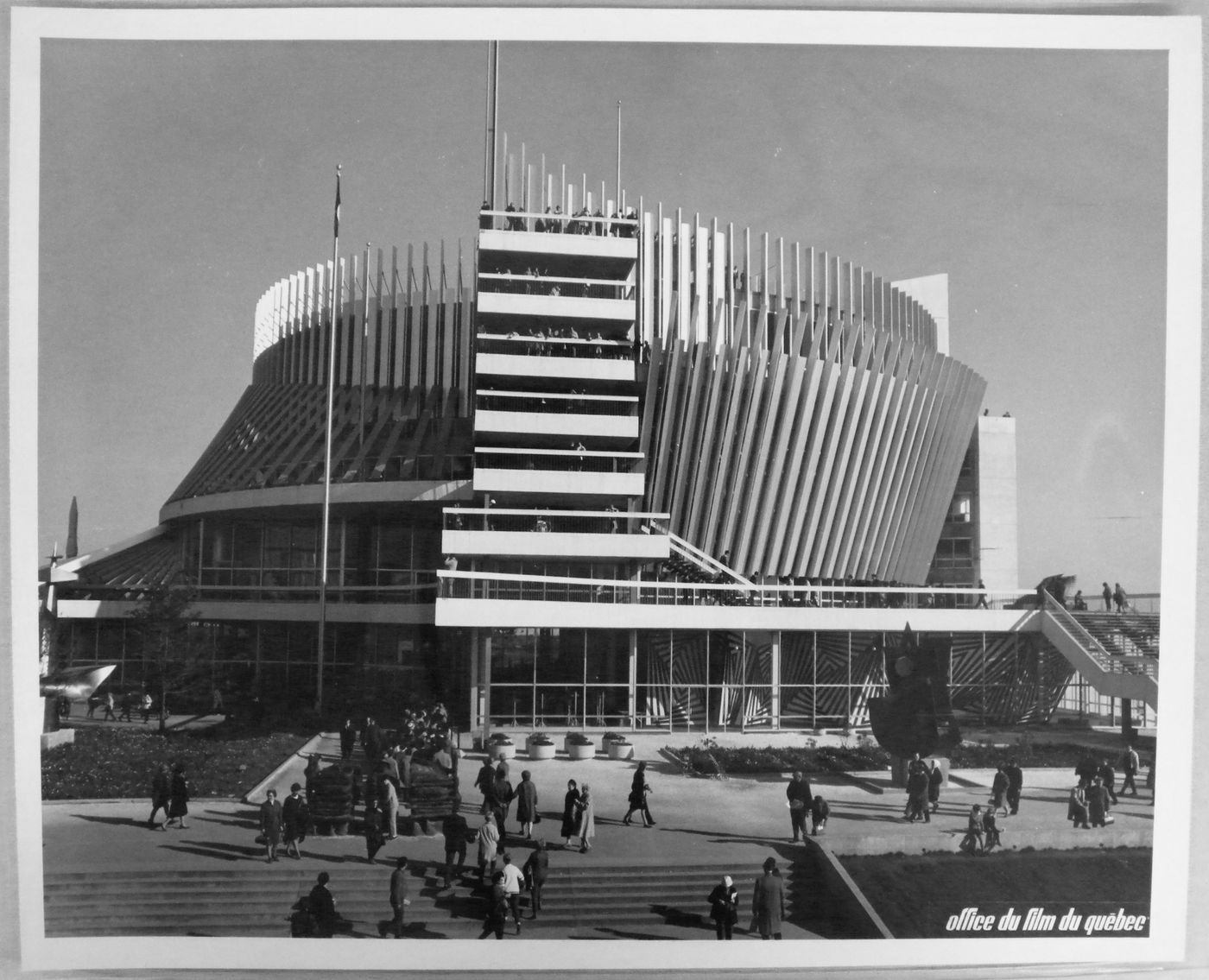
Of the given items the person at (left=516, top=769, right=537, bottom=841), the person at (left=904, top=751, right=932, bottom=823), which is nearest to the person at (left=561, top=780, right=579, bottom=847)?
the person at (left=516, top=769, right=537, bottom=841)

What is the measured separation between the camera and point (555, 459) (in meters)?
19.1

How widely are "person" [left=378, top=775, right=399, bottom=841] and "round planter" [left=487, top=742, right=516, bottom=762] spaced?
9.06 feet

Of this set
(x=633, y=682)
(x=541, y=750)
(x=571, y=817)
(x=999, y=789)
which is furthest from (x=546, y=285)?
(x=999, y=789)

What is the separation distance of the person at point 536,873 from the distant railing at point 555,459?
8.13 metres

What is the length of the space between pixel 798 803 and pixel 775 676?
17.2 feet

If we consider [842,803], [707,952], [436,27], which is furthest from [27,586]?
[842,803]

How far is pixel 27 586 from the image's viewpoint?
492 inches

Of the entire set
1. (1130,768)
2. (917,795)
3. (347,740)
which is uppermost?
(1130,768)

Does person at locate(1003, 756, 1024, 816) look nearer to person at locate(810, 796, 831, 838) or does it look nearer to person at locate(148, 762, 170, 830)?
person at locate(810, 796, 831, 838)

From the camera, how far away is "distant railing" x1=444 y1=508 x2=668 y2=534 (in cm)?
1869

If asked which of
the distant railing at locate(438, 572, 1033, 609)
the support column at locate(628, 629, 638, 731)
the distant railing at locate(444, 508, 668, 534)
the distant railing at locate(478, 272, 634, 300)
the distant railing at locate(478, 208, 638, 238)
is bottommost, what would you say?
the support column at locate(628, 629, 638, 731)

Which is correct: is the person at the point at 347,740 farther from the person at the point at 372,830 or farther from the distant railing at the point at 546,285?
the distant railing at the point at 546,285

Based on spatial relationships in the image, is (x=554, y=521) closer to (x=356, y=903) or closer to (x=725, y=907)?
(x=356, y=903)

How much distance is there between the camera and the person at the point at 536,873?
12094mm
